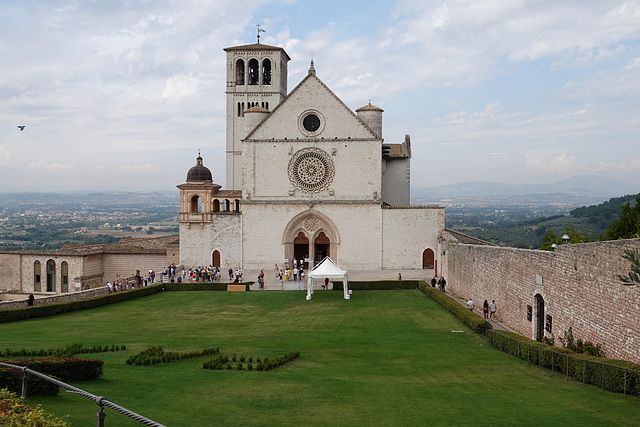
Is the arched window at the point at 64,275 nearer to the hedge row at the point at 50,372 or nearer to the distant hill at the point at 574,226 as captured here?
the hedge row at the point at 50,372

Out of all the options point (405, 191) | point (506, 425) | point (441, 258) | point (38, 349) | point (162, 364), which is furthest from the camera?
point (405, 191)

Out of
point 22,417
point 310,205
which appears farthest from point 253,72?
point 22,417

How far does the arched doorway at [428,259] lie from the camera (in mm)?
48656

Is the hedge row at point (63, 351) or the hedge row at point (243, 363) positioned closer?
the hedge row at point (243, 363)

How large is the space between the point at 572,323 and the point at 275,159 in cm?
3309

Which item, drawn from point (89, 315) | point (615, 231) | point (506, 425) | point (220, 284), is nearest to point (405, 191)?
point (615, 231)

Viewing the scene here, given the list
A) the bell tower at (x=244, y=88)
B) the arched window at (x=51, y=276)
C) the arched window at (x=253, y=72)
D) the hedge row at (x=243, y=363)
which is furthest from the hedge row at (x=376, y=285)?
the arched window at (x=253, y=72)

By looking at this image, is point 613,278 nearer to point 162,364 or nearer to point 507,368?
point 507,368

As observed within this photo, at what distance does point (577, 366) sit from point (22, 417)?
13200mm

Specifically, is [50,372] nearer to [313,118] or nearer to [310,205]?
[310,205]

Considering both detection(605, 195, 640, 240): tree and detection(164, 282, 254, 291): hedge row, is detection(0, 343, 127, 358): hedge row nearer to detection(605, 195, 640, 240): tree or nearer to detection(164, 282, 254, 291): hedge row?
detection(164, 282, 254, 291): hedge row

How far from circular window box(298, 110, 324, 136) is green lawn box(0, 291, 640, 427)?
21055 mm

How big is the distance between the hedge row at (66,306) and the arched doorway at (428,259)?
2039 centimetres

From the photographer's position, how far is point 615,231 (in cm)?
4656
